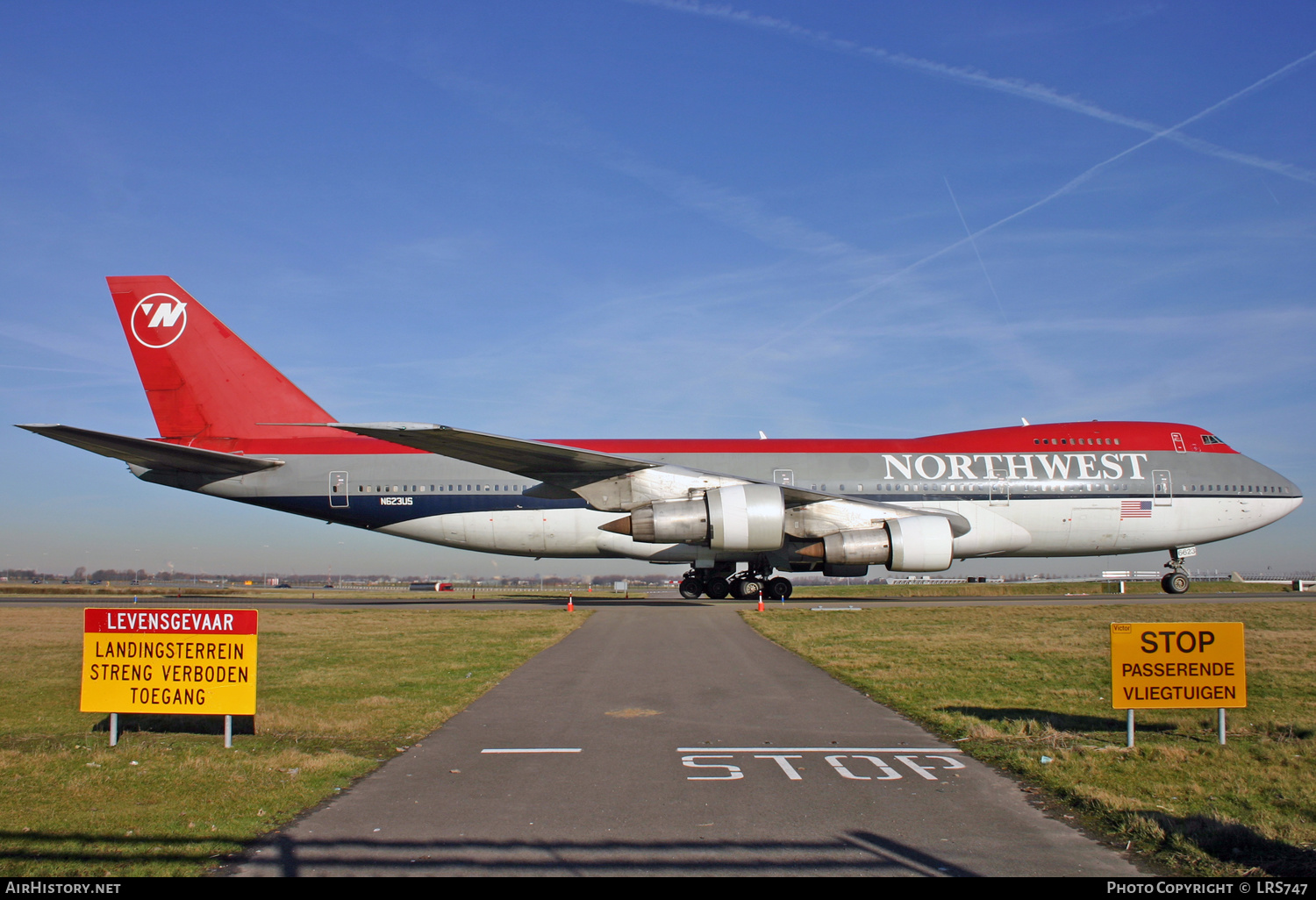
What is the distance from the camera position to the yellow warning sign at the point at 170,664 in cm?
762

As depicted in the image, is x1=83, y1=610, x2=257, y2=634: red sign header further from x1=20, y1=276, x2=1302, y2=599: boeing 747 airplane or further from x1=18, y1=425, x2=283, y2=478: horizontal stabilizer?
x1=20, y1=276, x2=1302, y2=599: boeing 747 airplane

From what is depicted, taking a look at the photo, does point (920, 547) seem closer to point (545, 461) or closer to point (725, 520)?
point (725, 520)

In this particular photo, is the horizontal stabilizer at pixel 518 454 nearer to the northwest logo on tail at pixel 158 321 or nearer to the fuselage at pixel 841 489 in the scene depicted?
the fuselage at pixel 841 489

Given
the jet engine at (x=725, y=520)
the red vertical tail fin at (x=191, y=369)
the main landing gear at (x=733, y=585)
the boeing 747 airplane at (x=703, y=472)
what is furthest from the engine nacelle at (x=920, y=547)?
the red vertical tail fin at (x=191, y=369)

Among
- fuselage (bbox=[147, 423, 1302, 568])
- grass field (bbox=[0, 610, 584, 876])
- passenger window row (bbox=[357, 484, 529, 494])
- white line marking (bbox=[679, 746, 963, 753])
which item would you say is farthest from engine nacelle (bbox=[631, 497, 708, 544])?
white line marking (bbox=[679, 746, 963, 753])

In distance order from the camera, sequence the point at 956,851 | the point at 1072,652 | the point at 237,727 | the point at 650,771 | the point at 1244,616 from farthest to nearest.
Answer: the point at 1244,616 → the point at 1072,652 → the point at 237,727 → the point at 650,771 → the point at 956,851

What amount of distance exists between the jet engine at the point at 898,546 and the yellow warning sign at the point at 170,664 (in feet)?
55.7

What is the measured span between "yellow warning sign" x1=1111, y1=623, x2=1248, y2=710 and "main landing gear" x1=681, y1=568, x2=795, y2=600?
19.3 metres

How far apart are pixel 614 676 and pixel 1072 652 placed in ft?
25.9

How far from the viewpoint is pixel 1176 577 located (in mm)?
28281

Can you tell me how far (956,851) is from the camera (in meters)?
4.66

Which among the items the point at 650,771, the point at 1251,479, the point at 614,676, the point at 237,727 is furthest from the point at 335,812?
the point at 1251,479

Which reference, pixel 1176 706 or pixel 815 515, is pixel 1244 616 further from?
pixel 1176 706

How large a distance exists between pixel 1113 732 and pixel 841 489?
58.4ft
